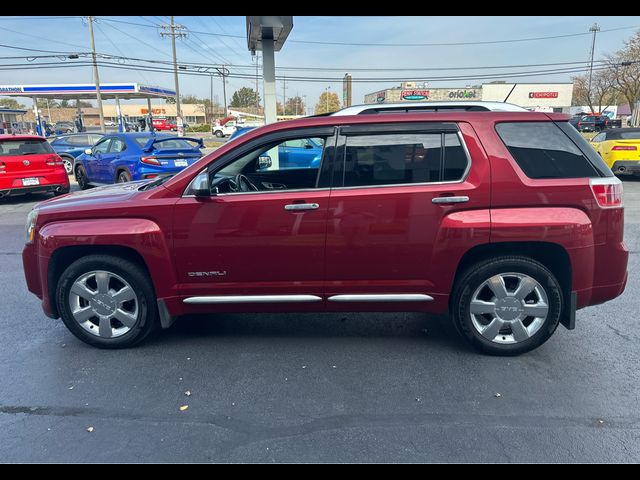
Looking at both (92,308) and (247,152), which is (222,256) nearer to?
(247,152)

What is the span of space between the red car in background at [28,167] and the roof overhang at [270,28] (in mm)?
5635

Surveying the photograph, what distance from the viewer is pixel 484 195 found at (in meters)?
3.30

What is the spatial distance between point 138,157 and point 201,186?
25.2 ft

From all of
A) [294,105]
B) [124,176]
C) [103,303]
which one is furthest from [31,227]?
[294,105]

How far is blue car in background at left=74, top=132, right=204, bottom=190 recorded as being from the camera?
10078 mm

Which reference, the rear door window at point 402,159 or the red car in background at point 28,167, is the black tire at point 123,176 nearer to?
the red car in background at point 28,167

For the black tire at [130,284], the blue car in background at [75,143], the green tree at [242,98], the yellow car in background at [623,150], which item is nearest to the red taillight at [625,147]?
the yellow car in background at [623,150]

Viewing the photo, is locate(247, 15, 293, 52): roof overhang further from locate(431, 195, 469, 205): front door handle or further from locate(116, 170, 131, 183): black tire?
locate(431, 195, 469, 205): front door handle

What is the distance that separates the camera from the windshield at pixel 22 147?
33.4 ft

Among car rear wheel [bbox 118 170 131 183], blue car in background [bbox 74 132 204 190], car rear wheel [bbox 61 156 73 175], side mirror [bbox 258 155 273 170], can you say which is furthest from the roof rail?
car rear wheel [bbox 61 156 73 175]

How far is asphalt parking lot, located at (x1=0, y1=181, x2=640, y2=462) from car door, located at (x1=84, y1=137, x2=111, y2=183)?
789 cm
